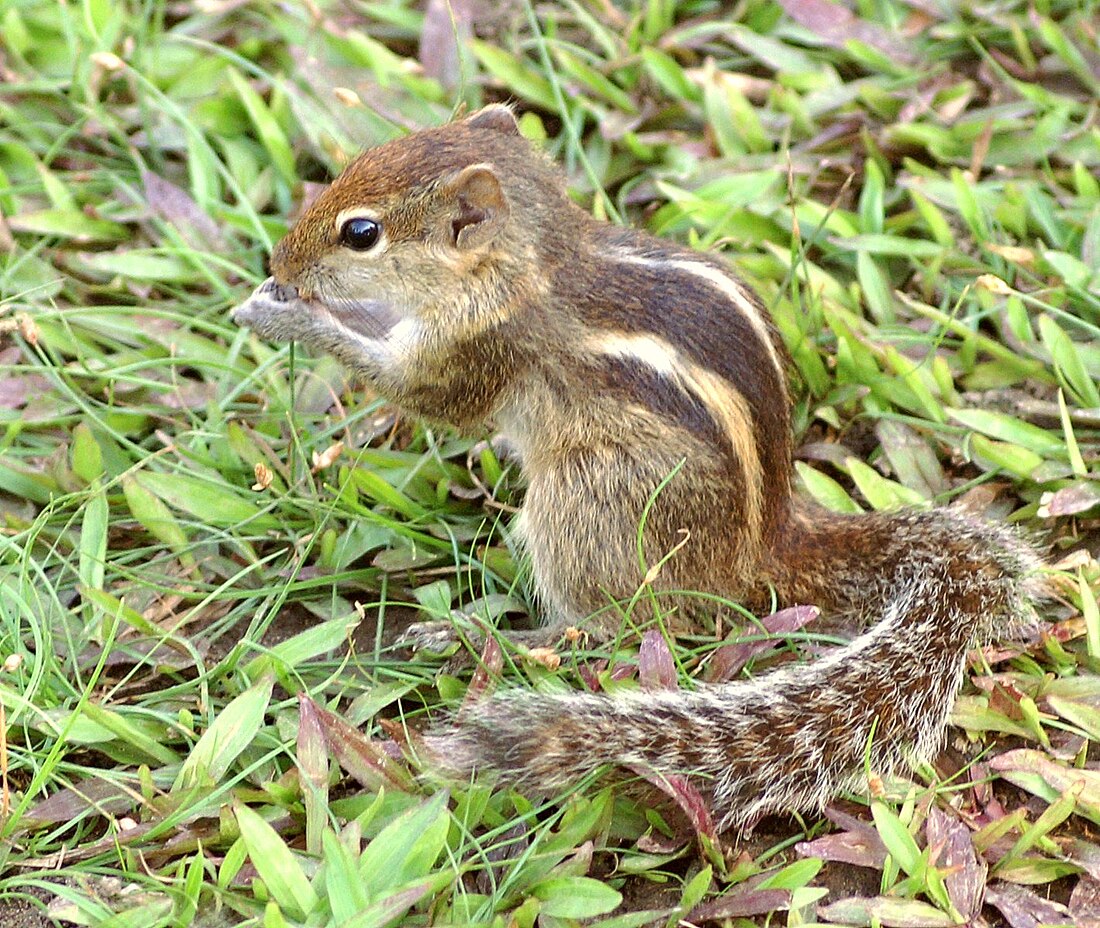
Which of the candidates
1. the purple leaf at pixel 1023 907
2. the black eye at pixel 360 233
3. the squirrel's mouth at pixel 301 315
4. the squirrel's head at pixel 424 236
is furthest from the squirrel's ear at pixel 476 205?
the purple leaf at pixel 1023 907

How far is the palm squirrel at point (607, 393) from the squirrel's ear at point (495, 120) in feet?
0.37

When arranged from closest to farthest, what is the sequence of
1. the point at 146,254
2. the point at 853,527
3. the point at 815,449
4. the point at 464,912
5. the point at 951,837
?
the point at 464,912, the point at 951,837, the point at 853,527, the point at 815,449, the point at 146,254

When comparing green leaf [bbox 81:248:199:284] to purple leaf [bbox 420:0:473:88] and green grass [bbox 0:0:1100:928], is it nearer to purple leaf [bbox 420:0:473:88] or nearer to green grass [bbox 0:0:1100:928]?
green grass [bbox 0:0:1100:928]

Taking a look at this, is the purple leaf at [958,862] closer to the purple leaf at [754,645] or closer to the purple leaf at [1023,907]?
the purple leaf at [1023,907]

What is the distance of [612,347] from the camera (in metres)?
3.32

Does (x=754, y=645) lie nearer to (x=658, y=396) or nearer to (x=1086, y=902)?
(x=658, y=396)

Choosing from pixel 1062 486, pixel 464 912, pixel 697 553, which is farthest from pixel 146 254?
pixel 1062 486

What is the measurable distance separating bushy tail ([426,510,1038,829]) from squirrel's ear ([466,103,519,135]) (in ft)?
4.94

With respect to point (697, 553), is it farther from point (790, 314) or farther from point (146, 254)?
point (146, 254)

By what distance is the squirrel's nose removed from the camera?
3498mm

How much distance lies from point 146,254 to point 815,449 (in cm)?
212

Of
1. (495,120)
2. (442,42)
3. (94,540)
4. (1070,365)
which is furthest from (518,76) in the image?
(94,540)

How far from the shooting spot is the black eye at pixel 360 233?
3.34 meters

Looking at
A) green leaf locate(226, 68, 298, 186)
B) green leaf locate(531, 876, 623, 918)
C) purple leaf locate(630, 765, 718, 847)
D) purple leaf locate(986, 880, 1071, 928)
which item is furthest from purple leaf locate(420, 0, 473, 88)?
purple leaf locate(986, 880, 1071, 928)
